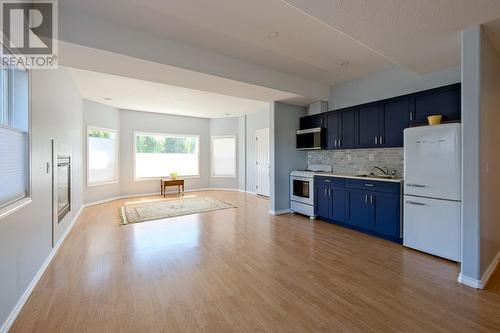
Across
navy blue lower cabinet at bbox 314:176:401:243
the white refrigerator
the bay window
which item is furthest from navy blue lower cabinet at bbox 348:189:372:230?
the bay window

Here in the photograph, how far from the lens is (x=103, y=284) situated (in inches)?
87.7

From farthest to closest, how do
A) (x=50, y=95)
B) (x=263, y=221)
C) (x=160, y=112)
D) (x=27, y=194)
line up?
(x=160, y=112) → (x=263, y=221) → (x=50, y=95) → (x=27, y=194)

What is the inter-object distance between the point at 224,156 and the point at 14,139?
667cm

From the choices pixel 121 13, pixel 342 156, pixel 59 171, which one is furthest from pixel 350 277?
pixel 59 171

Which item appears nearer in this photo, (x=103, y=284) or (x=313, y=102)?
(x=103, y=284)

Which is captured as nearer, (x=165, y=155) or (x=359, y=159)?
(x=359, y=159)

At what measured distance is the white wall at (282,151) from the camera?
490 cm

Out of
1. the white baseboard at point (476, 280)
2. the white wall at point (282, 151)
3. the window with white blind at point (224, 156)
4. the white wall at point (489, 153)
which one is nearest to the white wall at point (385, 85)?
the white wall at point (489, 153)

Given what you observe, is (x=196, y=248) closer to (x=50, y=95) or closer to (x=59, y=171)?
(x=59, y=171)

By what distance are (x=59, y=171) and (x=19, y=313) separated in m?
2.13

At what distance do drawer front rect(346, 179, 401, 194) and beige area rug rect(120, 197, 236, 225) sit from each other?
308 cm

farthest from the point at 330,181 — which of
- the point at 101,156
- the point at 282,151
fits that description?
the point at 101,156

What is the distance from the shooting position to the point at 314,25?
261 centimetres

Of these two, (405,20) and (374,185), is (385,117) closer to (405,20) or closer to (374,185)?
(374,185)
